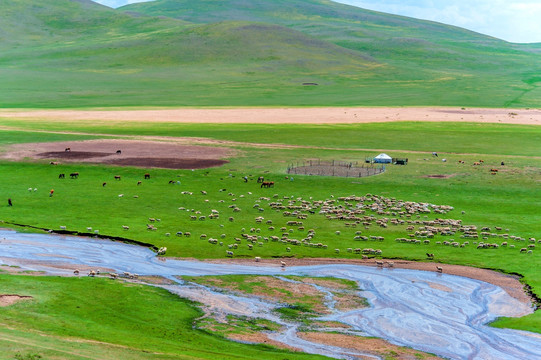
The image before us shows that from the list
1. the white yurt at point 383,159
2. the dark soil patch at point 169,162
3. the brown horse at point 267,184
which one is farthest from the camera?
the white yurt at point 383,159

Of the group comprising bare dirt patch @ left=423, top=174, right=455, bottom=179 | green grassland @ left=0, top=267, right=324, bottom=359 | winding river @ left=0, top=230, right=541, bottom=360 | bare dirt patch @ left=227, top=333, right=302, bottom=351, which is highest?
bare dirt patch @ left=423, top=174, right=455, bottom=179

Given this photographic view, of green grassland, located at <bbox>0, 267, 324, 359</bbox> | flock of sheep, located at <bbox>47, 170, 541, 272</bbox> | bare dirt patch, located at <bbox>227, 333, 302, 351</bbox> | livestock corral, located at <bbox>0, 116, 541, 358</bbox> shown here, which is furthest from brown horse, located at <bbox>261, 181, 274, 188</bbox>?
bare dirt patch, located at <bbox>227, 333, 302, 351</bbox>

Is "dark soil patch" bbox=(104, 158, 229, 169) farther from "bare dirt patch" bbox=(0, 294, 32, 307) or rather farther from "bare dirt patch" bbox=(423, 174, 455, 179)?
"bare dirt patch" bbox=(0, 294, 32, 307)

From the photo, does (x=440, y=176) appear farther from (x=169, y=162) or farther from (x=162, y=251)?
(x=162, y=251)

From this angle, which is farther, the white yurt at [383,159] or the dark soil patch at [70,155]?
the dark soil patch at [70,155]

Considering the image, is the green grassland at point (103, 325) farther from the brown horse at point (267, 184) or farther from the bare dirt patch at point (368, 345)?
the brown horse at point (267, 184)

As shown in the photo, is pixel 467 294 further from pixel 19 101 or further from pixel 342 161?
pixel 19 101

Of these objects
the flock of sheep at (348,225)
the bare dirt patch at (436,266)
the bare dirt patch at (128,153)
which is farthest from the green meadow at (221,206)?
the bare dirt patch at (128,153)
